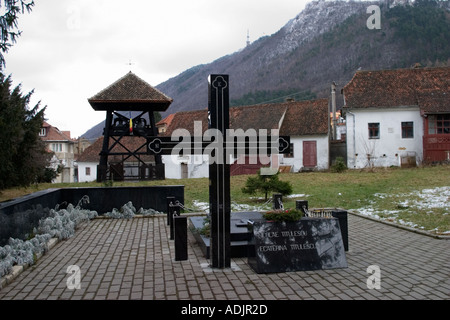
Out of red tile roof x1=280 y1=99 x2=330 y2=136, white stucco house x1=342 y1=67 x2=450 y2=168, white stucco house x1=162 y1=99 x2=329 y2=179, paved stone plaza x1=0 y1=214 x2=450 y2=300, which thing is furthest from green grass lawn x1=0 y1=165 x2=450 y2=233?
red tile roof x1=280 y1=99 x2=330 y2=136

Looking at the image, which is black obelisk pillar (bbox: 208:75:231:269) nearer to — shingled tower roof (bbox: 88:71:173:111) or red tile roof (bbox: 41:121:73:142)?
shingled tower roof (bbox: 88:71:173:111)

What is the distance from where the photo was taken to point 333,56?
3895 inches

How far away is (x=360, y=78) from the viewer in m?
32.5

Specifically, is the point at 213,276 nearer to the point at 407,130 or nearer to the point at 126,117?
the point at 126,117

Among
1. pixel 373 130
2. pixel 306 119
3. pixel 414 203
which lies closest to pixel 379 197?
pixel 414 203

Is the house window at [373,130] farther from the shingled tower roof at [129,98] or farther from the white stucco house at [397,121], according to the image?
the shingled tower roof at [129,98]

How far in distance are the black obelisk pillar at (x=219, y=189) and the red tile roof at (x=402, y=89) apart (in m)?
25.3

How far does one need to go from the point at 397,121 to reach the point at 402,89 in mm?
2669

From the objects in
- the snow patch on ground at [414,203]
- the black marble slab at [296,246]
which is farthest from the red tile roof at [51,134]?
the black marble slab at [296,246]

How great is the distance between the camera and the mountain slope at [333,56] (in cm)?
8206

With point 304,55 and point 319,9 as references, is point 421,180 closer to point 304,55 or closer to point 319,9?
point 304,55
